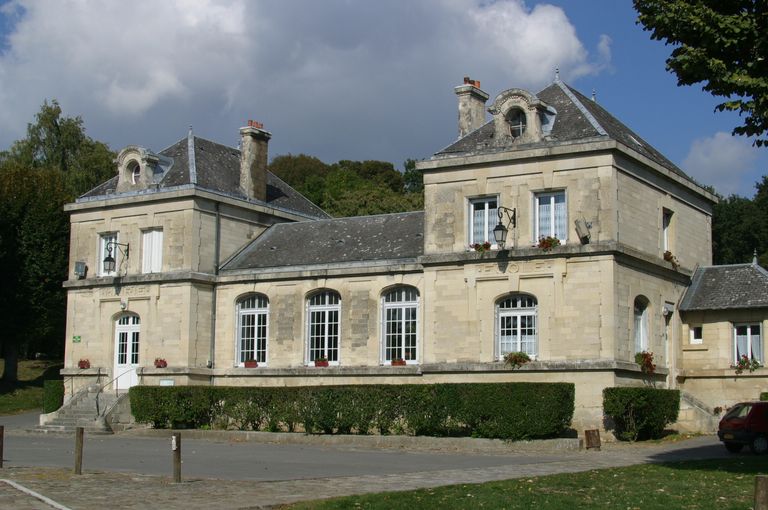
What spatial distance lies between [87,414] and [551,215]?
15310mm

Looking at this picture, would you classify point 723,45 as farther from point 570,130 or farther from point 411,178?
point 411,178

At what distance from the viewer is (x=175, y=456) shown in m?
15.6

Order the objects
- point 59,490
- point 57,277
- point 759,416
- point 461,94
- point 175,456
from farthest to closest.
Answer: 1. point 57,277
2. point 461,94
3. point 759,416
4. point 175,456
5. point 59,490

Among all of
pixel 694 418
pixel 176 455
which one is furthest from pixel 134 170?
pixel 176 455

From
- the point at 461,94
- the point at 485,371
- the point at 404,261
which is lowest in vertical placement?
the point at 485,371

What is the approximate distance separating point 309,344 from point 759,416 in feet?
45.5

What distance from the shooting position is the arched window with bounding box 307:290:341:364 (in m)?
31.6

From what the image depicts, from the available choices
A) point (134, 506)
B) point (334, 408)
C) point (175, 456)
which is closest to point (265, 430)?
point (334, 408)

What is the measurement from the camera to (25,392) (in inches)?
1644

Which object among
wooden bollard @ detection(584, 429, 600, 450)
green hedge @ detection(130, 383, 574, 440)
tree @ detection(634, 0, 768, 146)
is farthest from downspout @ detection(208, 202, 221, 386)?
tree @ detection(634, 0, 768, 146)

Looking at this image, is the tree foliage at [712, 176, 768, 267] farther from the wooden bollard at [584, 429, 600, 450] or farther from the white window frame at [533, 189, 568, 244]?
the wooden bollard at [584, 429, 600, 450]

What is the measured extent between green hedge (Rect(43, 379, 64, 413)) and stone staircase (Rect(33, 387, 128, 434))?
133cm

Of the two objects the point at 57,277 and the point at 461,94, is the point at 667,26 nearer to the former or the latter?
the point at 461,94

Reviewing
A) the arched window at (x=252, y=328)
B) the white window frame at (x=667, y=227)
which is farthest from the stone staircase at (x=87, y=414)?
the white window frame at (x=667, y=227)
